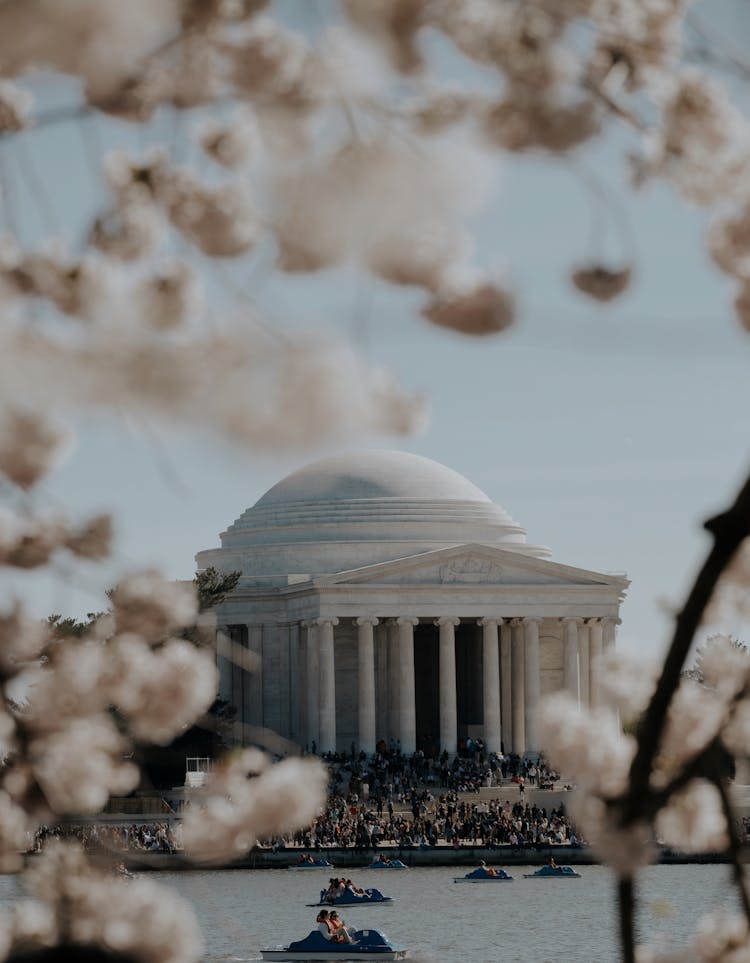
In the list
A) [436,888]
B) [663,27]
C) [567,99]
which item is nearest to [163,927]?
[567,99]

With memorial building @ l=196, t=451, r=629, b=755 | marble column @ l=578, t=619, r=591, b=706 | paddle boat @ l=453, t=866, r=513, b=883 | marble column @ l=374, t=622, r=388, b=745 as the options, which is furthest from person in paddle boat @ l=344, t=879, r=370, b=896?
marble column @ l=578, t=619, r=591, b=706

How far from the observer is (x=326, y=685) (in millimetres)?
131250

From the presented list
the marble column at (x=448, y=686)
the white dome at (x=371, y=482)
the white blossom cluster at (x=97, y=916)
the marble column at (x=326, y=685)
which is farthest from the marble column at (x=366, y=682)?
the white blossom cluster at (x=97, y=916)

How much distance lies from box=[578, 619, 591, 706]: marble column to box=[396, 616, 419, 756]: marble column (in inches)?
450

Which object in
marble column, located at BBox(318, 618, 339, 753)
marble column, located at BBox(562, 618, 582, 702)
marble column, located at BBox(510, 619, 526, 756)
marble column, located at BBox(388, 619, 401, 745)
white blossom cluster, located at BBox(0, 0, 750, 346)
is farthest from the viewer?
marble column, located at BBox(510, 619, 526, 756)

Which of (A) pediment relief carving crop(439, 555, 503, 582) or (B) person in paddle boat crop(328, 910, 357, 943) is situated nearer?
(B) person in paddle boat crop(328, 910, 357, 943)

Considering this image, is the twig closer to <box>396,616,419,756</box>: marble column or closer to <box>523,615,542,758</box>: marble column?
<box>396,616,419,756</box>: marble column

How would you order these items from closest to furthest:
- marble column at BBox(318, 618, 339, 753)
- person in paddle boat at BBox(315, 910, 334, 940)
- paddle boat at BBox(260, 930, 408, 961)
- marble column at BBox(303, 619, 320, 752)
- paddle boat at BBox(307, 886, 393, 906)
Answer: paddle boat at BBox(260, 930, 408, 961), person in paddle boat at BBox(315, 910, 334, 940), paddle boat at BBox(307, 886, 393, 906), marble column at BBox(318, 618, 339, 753), marble column at BBox(303, 619, 320, 752)

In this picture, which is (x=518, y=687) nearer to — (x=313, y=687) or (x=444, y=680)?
(x=444, y=680)

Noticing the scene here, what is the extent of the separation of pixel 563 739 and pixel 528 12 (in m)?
3.22

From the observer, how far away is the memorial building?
13200 centimetres

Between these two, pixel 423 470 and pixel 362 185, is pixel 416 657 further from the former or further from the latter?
pixel 362 185

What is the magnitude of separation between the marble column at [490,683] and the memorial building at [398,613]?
8 cm

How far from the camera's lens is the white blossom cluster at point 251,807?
9.97m
